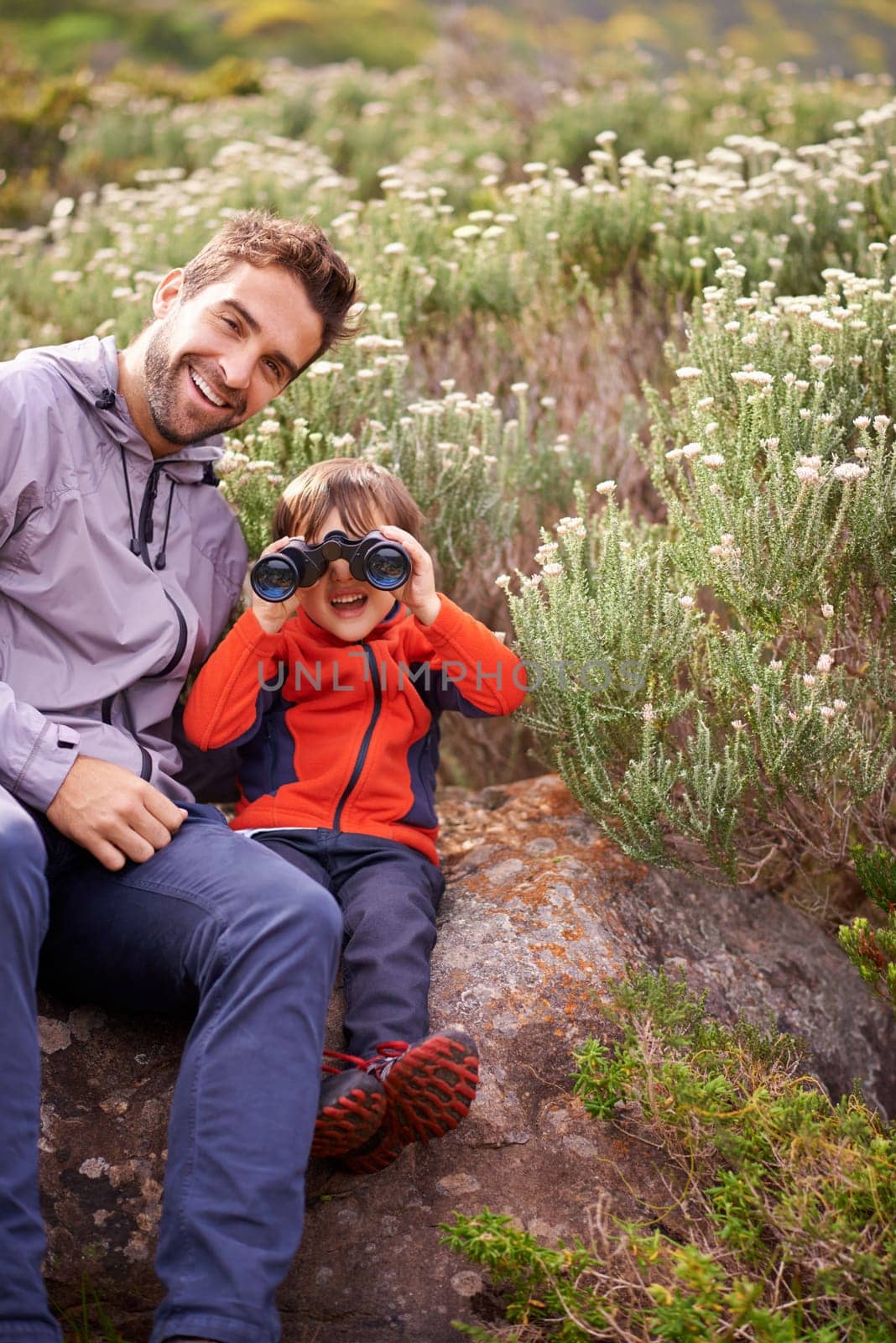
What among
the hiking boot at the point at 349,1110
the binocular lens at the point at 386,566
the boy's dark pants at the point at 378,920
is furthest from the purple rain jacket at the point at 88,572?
the hiking boot at the point at 349,1110

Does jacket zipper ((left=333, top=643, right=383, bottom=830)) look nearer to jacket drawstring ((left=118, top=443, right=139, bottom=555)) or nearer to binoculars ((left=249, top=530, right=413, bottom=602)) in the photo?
binoculars ((left=249, top=530, right=413, bottom=602))

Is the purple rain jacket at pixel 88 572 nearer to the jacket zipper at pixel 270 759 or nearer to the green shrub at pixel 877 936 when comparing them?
the jacket zipper at pixel 270 759

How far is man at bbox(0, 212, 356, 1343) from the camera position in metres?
1.95

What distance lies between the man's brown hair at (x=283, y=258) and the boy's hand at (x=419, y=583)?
606 millimetres

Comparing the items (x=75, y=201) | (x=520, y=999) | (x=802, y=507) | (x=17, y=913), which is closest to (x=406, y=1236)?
(x=520, y=999)

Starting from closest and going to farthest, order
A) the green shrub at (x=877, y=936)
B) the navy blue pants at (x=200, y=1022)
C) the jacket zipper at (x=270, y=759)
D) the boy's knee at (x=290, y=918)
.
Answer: the navy blue pants at (x=200, y=1022) < the boy's knee at (x=290, y=918) < the green shrub at (x=877, y=936) < the jacket zipper at (x=270, y=759)

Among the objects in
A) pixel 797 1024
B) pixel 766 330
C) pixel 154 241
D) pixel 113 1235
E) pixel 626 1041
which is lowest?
pixel 797 1024

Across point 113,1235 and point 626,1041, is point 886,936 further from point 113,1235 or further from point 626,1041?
point 113,1235

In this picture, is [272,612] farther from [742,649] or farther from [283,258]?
[742,649]

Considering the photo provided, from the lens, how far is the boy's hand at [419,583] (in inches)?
109

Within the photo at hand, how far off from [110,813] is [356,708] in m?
0.75

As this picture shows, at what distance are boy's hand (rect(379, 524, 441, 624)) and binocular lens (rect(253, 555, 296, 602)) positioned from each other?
24 cm

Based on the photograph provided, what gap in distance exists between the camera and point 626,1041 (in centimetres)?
252

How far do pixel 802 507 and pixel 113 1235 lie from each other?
85.9 inches
